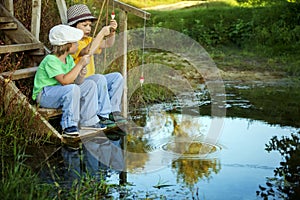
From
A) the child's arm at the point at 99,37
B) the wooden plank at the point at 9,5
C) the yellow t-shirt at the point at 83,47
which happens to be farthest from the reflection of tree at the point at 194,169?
the wooden plank at the point at 9,5

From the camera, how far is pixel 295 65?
10.7m

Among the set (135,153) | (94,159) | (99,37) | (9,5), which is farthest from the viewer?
(9,5)

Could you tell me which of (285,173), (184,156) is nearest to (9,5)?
(184,156)

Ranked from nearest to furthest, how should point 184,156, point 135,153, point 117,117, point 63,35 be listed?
1. point 184,156
2. point 135,153
3. point 63,35
4. point 117,117

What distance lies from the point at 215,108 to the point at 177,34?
6.17m

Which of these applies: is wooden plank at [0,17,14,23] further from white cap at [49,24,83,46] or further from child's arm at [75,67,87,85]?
child's arm at [75,67,87,85]

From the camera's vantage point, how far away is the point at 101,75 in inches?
242

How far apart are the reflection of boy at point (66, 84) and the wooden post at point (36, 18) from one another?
844 millimetres

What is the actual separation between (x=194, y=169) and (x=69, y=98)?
1490 mm

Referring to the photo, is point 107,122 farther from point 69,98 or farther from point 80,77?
point 69,98

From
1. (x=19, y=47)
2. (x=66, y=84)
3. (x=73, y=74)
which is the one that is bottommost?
(x=66, y=84)

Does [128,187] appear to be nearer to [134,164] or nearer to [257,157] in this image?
[134,164]

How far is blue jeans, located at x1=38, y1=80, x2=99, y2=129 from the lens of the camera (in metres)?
5.64

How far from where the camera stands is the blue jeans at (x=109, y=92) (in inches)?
242
